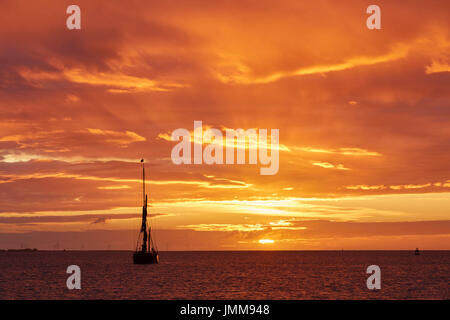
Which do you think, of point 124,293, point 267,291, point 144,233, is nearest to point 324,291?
point 267,291

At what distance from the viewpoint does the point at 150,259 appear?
500 ft
